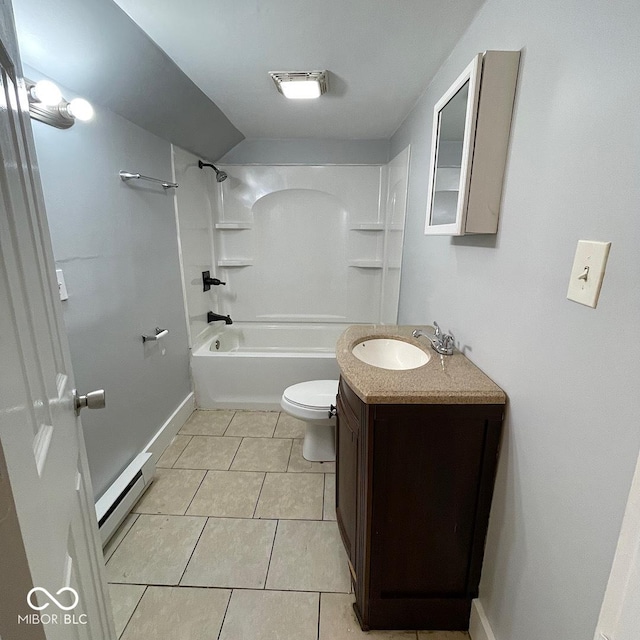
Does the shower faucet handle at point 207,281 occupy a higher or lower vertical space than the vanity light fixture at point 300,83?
lower

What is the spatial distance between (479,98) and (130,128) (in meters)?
1.80

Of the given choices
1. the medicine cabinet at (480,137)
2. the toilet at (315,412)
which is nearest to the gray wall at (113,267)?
the toilet at (315,412)

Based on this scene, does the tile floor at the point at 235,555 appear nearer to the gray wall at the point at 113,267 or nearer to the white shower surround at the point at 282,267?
the gray wall at the point at 113,267

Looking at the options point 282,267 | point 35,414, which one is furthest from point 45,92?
point 282,267

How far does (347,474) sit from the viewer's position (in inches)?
51.9

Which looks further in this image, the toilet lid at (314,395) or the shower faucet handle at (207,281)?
the shower faucet handle at (207,281)

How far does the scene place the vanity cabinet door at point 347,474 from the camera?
120cm

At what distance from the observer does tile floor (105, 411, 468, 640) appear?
1.25 meters

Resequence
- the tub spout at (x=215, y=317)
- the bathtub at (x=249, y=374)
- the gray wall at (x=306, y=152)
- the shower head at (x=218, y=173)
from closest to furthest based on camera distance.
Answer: the bathtub at (x=249, y=374), the shower head at (x=218, y=173), the gray wall at (x=306, y=152), the tub spout at (x=215, y=317)

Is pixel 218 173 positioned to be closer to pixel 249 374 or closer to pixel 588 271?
pixel 249 374

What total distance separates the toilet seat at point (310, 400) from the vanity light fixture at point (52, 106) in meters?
1.67

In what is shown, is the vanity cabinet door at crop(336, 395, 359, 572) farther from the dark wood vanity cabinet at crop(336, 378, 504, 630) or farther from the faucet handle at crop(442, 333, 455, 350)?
the faucet handle at crop(442, 333, 455, 350)

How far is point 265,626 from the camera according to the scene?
49.1 inches

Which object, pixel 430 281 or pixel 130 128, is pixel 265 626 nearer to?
pixel 430 281
